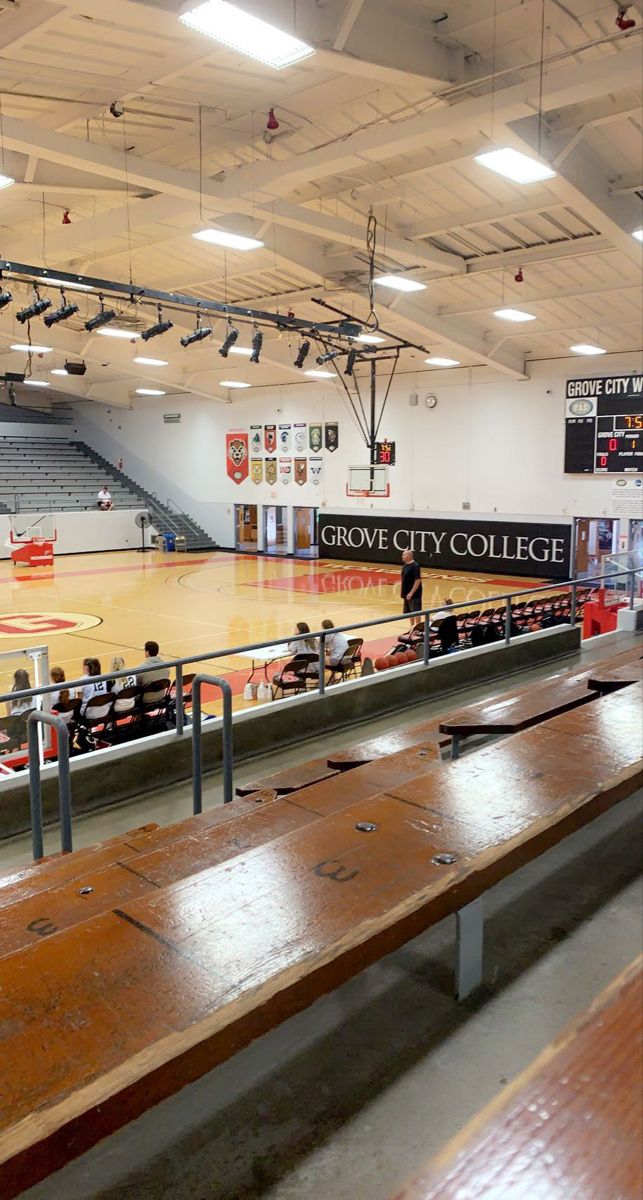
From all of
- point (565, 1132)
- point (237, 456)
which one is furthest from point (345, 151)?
point (237, 456)

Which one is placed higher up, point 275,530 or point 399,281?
point 399,281

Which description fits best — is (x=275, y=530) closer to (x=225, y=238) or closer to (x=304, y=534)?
(x=304, y=534)

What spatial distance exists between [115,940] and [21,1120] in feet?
1.62

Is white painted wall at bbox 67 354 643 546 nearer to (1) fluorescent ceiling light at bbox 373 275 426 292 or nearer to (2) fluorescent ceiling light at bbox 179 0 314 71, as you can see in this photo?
(1) fluorescent ceiling light at bbox 373 275 426 292

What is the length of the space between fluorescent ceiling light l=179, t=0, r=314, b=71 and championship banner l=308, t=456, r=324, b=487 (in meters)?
21.0

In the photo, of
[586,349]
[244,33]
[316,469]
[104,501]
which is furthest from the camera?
[104,501]

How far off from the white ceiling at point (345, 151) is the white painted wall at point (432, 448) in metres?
3.86

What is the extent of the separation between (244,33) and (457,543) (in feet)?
63.0

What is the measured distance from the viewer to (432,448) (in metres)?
25.0

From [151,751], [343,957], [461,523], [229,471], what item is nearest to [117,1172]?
[343,957]

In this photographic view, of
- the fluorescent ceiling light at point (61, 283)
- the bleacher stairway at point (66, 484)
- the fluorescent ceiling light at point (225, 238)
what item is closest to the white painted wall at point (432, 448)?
the bleacher stairway at point (66, 484)

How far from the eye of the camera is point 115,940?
5.78 ft

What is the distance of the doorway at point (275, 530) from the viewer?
2953cm

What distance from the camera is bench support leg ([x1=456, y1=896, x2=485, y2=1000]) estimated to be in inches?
92.9
